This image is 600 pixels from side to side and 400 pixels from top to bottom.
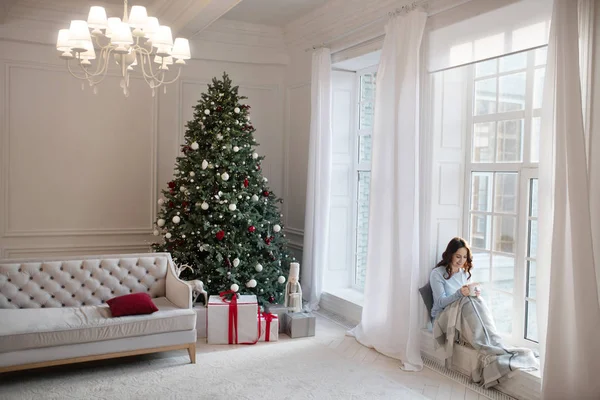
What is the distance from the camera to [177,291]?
4922 millimetres

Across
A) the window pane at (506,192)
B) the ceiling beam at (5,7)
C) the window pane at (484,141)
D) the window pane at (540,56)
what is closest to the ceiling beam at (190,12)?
the ceiling beam at (5,7)

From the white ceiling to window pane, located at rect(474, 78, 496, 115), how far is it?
7.09 ft

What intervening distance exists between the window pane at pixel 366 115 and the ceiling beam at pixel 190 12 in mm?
1998

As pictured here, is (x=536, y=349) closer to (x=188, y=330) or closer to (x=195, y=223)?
(x=188, y=330)

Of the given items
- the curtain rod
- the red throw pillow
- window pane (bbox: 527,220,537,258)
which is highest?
the curtain rod

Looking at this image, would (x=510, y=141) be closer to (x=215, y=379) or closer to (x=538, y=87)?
(x=538, y=87)

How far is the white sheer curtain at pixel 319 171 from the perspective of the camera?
21.0 ft

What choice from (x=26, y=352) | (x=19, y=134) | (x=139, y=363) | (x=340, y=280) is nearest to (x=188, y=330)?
(x=139, y=363)

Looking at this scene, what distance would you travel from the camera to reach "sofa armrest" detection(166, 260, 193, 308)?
4789mm

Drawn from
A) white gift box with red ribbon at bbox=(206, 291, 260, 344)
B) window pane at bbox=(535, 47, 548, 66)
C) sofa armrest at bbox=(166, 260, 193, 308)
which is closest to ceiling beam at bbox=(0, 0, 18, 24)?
sofa armrest at bbox=(166, 260, 193, 308)

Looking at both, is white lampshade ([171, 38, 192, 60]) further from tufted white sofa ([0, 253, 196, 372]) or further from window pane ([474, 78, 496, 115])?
window pane ([474, 78, 496, 115])

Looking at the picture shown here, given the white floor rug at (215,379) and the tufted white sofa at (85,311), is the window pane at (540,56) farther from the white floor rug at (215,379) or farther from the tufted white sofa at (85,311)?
the tufted white sofa at (85,311)

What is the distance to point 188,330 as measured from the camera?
15.4 ft

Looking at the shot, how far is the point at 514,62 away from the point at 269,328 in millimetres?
3313
